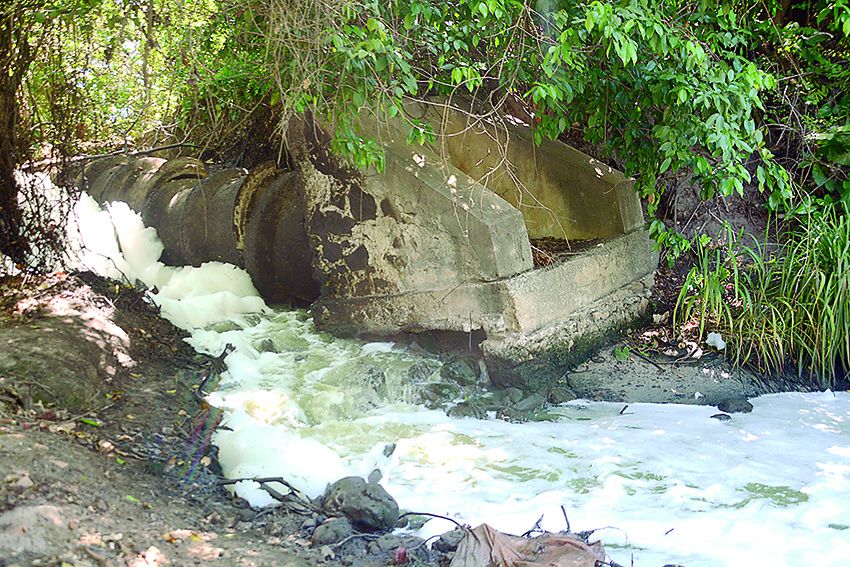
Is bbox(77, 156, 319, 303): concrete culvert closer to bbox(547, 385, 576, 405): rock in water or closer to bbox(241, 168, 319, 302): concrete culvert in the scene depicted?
bbox(241, 168, 319, 302): concrete culvert

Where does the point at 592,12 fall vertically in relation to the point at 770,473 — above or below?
above

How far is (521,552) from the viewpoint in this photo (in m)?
3.09

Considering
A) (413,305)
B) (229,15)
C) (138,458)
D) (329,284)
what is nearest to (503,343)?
(413,305)

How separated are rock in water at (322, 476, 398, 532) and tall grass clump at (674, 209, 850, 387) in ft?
10.7

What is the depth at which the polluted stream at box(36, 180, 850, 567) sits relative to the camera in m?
3.59

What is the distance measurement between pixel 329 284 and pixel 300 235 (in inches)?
29.8

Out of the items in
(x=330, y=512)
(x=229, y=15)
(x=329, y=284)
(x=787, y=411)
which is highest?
(x=229, y=15)

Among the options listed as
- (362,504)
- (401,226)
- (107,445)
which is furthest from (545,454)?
(107,445)

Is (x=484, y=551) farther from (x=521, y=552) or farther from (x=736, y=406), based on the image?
(x=736, y=406)

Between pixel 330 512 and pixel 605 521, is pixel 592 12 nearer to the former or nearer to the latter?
pixel 605 521

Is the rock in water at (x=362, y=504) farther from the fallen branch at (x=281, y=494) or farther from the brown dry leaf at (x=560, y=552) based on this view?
the brown dry leaf at (x=560, y=552)

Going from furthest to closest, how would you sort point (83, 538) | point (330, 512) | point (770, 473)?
point (770, 473) → point (330, 512) → point (83, 538)

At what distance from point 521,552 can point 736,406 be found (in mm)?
2717

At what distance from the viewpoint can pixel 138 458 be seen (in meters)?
3.87
